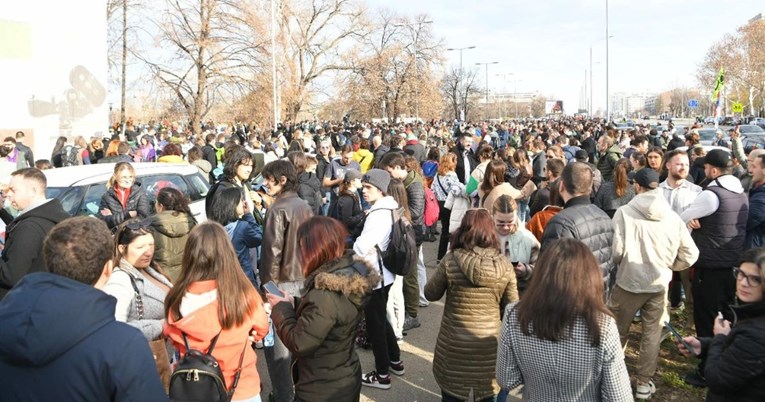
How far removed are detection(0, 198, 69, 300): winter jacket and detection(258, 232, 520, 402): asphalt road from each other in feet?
7.08

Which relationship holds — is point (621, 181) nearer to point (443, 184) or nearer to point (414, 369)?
point (443, 184)

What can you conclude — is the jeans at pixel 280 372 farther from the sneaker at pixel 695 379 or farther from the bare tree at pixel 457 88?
the bare tree at pixel 457 88

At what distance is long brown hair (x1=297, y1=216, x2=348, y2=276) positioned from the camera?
10.6 ft

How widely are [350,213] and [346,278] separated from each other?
3.08 meters

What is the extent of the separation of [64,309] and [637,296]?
4208 millimetres

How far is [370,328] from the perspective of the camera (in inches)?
198

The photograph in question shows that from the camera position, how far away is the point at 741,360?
2611mm

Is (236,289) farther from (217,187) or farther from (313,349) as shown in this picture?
(217,187)

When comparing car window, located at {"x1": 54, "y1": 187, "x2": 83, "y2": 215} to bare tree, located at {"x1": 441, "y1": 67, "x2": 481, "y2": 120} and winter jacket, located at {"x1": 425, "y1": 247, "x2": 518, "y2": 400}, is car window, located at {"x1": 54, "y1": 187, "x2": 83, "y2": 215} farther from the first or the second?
bare tree, located at {"x1": 441, "y1": 67, "x2": 481, "y2": 120}

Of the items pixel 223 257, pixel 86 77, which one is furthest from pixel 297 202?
pixel 86 77

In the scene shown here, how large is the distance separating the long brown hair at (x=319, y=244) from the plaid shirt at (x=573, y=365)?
1.00 m

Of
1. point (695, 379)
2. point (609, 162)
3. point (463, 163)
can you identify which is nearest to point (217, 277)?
point (695, 379)

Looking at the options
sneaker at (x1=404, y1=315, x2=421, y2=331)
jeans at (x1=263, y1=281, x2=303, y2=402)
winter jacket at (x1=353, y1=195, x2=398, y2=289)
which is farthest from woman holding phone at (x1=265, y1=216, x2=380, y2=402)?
sneaker at (x1=404, y1=315, x2=421, y2=331)

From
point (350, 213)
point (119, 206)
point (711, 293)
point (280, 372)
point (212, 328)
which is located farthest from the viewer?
point (119, 206)
